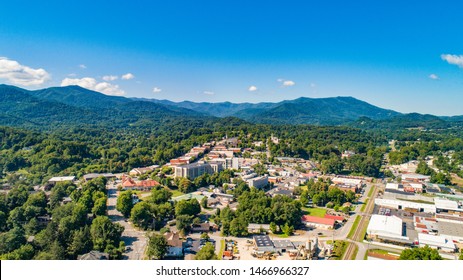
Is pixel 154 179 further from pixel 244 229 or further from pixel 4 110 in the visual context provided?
pixel 4 110

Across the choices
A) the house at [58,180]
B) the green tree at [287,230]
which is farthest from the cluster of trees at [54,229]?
the green tree at [287,230]

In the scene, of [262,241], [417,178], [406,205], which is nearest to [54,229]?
[262,241]

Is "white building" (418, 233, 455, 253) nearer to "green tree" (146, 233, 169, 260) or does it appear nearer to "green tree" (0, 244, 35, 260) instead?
"green tree" (146, 233, 169, 260)

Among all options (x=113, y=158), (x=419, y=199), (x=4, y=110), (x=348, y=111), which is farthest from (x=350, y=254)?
(x=348, y=111)

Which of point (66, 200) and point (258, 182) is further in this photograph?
point (258, 182)

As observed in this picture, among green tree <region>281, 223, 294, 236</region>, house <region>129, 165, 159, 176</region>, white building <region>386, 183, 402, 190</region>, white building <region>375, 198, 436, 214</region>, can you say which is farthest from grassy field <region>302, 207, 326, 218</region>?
house <region>129, 165, 159, 176</region>

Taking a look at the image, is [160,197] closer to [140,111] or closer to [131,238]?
[131,238]

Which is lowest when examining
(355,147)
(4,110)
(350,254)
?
(350,254)
